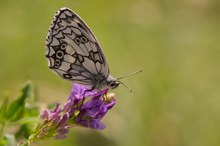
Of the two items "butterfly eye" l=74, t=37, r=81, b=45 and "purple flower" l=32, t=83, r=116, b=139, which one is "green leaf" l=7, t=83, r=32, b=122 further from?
"butterfly eye" l=74, t=37, r=81, b=45

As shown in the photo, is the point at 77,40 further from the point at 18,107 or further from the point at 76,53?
the point at 18,107

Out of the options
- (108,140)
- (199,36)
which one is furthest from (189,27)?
(108,140)

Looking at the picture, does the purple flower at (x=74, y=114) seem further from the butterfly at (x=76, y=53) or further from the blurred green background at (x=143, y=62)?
the blurred green background at (x=143, y=62)

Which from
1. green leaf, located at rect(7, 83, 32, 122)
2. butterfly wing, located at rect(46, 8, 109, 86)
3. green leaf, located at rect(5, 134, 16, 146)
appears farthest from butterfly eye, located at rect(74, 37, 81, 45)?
green leaf, located at rect(5, 134, 16, 146)

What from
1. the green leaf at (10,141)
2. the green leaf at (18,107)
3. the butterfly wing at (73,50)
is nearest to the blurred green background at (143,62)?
the green leaf at (18,107)

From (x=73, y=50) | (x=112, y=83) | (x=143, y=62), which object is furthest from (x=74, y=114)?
(x=143, y=62)

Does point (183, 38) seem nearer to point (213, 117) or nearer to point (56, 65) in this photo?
point (213, 117)
